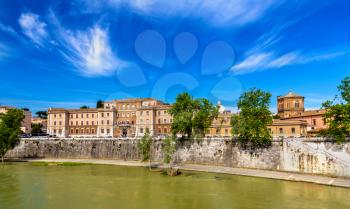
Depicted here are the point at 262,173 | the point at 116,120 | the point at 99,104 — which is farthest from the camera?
the point at 99,104

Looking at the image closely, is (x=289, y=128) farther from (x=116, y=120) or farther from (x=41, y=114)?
(x=41, y=114)

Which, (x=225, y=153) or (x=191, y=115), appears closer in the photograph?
(x=225, y=153)

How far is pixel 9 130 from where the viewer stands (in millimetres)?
63375

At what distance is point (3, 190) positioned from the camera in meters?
34.0

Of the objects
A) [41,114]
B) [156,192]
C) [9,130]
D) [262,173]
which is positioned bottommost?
[156,192]

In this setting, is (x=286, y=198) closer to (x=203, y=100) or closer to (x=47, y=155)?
(x=203, y=100)

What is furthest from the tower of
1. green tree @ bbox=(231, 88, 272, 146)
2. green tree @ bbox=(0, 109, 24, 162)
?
green tree @ bbox=(0, 109, 24, 162)

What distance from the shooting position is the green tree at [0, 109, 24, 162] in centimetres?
6162

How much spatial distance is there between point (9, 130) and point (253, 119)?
4821 cm

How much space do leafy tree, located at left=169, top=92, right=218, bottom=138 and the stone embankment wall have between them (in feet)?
10.1

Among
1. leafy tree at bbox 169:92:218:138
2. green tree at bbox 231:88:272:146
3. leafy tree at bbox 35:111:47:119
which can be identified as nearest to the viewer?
green tree at bbox 231:88:272:146

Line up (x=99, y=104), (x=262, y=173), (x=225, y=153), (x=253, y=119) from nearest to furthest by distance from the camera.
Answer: (x=262, y=173) < (x=253, y=119) < (x=225, y=153) < (x=99, y=104)

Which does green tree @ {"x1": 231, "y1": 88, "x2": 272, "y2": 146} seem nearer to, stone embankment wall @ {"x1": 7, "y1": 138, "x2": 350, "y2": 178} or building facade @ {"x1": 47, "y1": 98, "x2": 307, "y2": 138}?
stone embankment wall @ {"x1": 7, "y1": 138, "x2": 350, "y2": 178}

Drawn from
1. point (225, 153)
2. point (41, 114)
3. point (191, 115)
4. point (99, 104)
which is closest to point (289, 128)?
point (225, 153)
